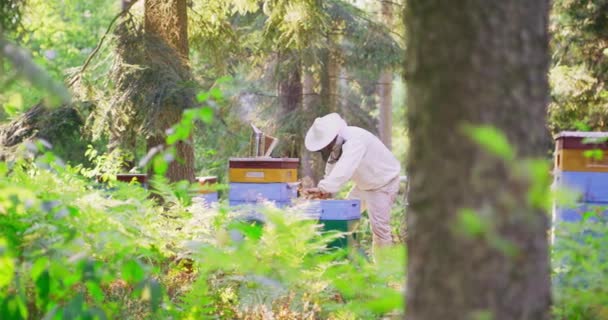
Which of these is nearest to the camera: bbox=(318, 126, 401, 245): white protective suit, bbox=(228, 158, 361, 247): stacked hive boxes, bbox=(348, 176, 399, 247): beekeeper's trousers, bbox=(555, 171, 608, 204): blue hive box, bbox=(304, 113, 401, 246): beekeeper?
bbox=(555, 171, 608, 204): blue hive box

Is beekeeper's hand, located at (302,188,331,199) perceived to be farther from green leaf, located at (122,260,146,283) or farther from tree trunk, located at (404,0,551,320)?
tree trunk, located at (404,0,551,320)

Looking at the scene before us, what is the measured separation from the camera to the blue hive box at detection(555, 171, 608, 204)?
18.9ft

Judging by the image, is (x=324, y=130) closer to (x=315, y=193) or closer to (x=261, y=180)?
(x=315, y=193)

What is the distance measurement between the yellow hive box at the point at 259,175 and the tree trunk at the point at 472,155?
534 centimetres

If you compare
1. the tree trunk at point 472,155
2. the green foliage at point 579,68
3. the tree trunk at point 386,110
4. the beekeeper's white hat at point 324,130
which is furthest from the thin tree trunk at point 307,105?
the tree trunk at point 472,155

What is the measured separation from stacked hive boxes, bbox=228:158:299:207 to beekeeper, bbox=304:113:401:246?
244 mm

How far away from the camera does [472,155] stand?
6.15ft

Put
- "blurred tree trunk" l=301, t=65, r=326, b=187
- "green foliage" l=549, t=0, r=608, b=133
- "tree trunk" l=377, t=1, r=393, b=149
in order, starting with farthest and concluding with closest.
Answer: "tree trunk" l=377, t=1, r=393, b=149
"blurred tree trunk" l=301, t=65, r=326, b=187
"green foliage" l=549, t=0, r=608, b=133

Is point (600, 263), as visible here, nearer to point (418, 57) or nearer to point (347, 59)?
point (418, 57)

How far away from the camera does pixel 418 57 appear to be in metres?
1.99

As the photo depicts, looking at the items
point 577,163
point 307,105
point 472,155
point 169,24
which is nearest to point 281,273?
point 472,155

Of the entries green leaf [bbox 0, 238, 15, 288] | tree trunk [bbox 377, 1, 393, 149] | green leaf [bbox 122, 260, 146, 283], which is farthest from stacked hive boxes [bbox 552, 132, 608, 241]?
tree trunk [bbox 377, 1, 393, 149]

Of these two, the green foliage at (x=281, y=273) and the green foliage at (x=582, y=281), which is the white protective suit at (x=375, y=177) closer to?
the green foliage at (x=281, y=273)

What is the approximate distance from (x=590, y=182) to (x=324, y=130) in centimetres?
254
